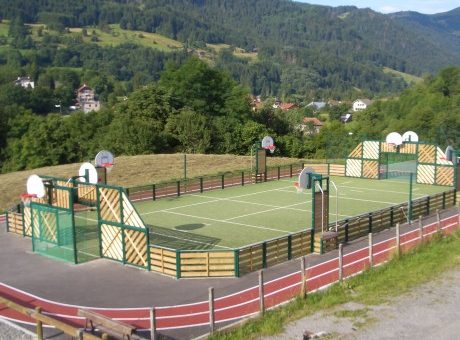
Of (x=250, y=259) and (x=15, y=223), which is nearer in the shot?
(x=250, y=259)

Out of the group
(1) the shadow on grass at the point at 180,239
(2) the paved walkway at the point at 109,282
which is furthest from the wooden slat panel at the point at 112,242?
(1) the shadow on grass at the point at 180,239

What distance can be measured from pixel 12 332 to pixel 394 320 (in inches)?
380

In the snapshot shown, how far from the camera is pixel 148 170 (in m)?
48.3

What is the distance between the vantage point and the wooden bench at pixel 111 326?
1354 cm

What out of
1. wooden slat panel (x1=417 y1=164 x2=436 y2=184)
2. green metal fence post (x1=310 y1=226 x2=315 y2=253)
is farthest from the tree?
green metal fence post (x1=310 y1=226 x2=315 y2=253)

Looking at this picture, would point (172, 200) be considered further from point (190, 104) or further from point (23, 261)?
point (190, 104)

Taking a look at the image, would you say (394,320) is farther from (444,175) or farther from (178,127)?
(178,127)

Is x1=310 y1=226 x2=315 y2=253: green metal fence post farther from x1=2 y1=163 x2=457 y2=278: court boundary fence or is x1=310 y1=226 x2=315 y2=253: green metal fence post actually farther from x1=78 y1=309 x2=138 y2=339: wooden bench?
x1=78 y1=309 x2=138 y2=339: wooden bench

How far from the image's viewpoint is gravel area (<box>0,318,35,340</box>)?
15.2 m

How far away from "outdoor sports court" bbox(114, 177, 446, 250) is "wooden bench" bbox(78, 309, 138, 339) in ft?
32.4

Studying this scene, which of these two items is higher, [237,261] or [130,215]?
[130,215]

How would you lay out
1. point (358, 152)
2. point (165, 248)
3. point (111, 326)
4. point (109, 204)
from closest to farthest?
point (111, 326) < point (165, 248) < point (109, 204) < point (358, 152)

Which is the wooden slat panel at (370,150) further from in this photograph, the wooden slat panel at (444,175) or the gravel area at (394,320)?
the gravel area at (394,320)

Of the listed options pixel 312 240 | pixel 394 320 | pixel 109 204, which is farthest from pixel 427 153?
pixel 394 320
